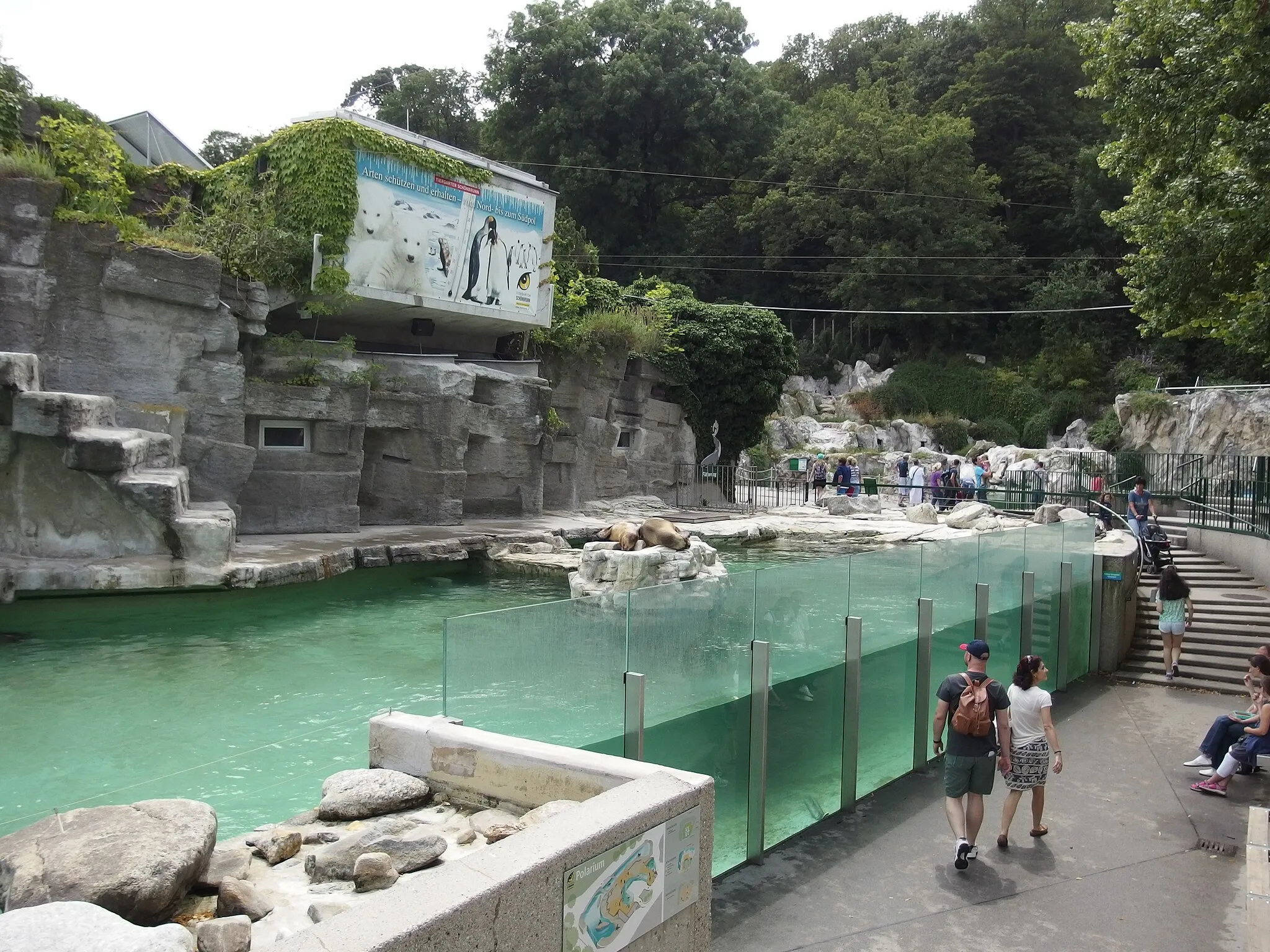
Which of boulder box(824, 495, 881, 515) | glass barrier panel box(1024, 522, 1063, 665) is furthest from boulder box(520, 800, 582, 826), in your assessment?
boulder box(824, 495, 881, 515)

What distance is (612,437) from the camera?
2486cm

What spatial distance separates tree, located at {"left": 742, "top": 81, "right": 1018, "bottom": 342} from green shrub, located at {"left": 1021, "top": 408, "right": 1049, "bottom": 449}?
22.2 feet

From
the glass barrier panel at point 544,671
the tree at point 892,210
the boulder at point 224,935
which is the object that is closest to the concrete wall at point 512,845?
the glass barrier panel at point 544,671

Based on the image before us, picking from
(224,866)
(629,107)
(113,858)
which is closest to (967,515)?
(224,866)

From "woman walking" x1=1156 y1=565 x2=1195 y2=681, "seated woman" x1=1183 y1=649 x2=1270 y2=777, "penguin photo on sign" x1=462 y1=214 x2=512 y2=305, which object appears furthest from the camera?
"penguin photo on sign" x1=462 y1=214 x2=512 y2=305

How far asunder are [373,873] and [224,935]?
777 mm

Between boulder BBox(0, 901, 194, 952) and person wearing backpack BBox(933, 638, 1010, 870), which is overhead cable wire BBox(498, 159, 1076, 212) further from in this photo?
boulder BBox(0, 901, 194, 952)

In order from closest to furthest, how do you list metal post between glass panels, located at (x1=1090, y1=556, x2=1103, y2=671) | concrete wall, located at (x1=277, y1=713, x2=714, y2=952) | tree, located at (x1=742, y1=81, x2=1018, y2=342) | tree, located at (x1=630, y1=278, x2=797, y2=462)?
concrete wall, located at (x1=277, y1=713, x2=714, y2=952) → metal post between glass panels, located at (x1=1090, y1=556, x2=1103, y2=671) → tree, located at (x1=630, y1=278, x2=797, y2=462) → tree, located at (x1=742, y1=81, x2=1018, y2=342)

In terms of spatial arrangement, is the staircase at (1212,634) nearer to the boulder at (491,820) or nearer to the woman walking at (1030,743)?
the woman walking at (1030,743)

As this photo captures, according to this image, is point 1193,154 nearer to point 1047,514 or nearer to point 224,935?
point 1047,514

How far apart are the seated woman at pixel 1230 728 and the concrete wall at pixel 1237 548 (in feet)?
21.8

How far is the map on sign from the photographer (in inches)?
131

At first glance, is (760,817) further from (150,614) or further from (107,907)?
(150,614)

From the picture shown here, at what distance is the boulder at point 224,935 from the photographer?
10.1 ft
